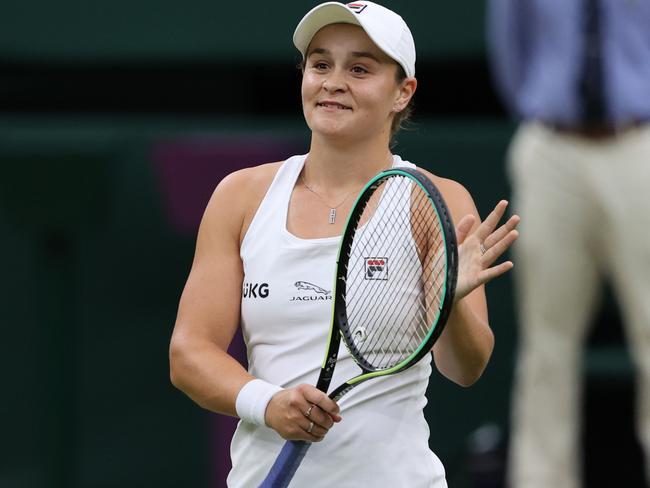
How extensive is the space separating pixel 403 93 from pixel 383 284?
0.39 metres

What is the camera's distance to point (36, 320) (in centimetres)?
607

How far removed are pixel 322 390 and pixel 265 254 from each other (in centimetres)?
29

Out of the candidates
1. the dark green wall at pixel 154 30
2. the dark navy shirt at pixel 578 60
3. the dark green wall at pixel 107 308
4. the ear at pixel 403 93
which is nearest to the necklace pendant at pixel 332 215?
the ear at pixel 403 93

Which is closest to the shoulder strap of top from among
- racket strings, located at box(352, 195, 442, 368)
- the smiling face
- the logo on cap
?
the smiling face

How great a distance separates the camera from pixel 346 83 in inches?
121

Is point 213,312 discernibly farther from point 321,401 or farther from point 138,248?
point 138,248

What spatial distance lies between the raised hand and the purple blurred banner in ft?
10.1

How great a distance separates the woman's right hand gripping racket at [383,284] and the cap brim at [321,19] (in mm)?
317

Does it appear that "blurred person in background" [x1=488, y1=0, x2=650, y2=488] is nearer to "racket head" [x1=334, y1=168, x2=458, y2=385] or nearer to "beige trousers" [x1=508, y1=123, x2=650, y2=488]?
"beige trousers" [x1=508, y1=123, x2=650, y2=488]

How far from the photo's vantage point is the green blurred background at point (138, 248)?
236 inches

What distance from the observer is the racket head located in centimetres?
303

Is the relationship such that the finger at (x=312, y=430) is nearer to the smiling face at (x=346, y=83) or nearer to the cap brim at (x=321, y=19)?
the smiling face at (x=346, y=83)

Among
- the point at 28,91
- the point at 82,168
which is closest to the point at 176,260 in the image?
the point at 82,168

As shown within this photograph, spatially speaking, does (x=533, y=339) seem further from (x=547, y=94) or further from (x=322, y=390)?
(x=322, y=390)
